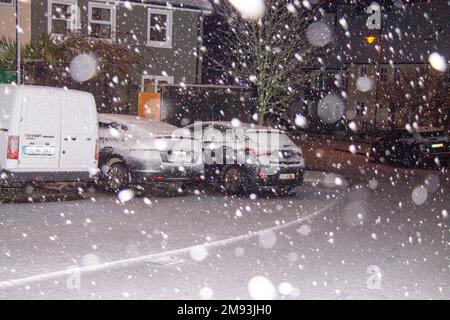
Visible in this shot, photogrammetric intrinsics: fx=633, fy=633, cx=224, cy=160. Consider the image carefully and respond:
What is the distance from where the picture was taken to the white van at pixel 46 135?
1183 centimetres

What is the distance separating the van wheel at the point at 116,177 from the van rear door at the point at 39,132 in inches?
74.6

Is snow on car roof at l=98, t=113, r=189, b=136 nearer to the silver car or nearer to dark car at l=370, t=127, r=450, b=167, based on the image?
the silver car

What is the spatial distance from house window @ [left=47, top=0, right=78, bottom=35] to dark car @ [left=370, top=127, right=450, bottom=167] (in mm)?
13889

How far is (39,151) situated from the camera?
1225 cm

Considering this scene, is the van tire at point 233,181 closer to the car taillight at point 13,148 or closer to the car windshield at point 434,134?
the car taillight at point 13,148

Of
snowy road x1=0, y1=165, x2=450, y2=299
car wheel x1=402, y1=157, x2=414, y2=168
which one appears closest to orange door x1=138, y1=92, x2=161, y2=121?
snowy road x1=0, y1=165, x2=450, y2=299

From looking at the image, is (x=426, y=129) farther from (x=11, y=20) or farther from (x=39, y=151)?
(x=39, y=151)

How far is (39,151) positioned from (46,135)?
0.34 meters

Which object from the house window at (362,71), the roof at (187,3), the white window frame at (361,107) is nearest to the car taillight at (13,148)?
the roof at (187,3)
